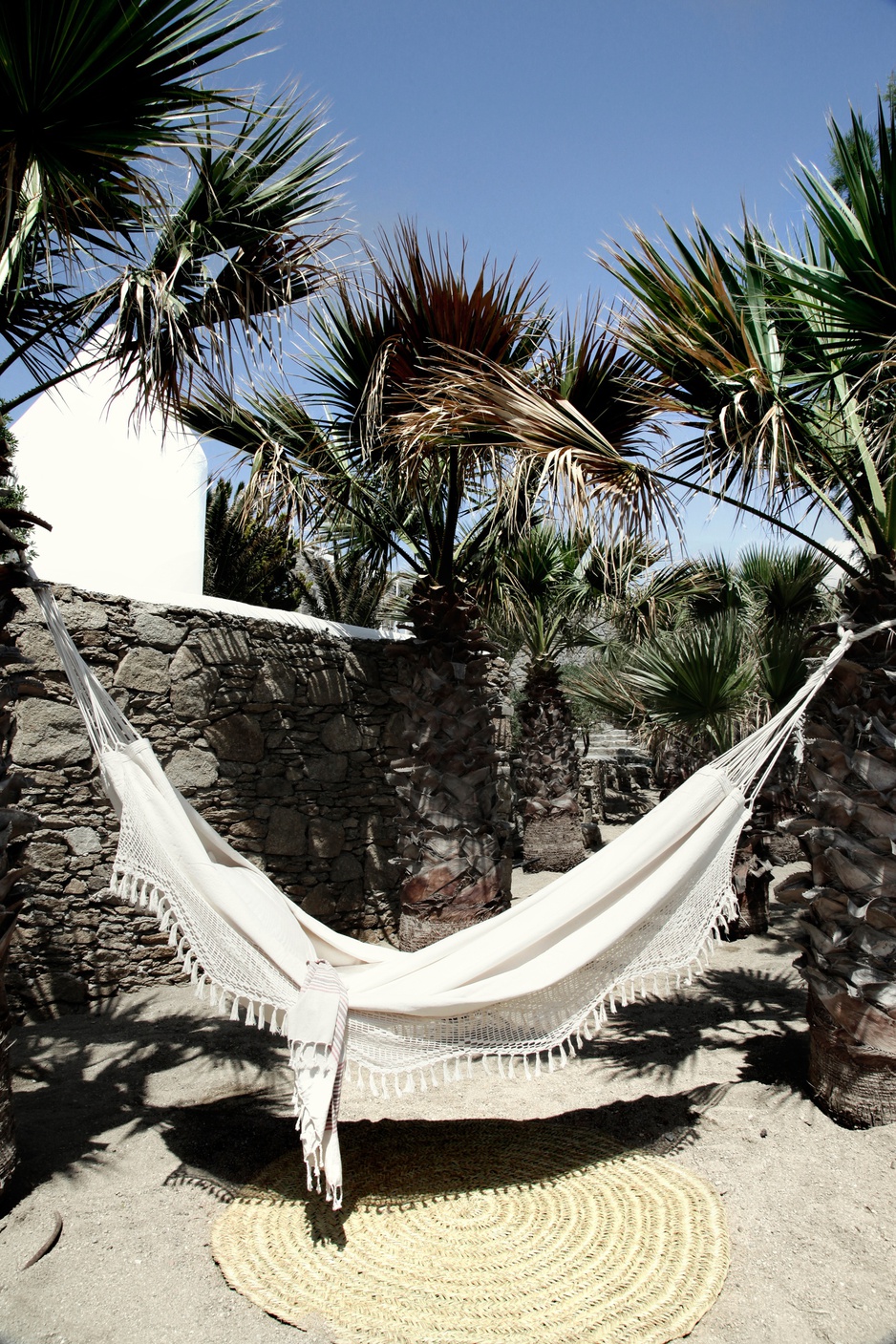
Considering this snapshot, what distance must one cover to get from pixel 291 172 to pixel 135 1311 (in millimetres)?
3157

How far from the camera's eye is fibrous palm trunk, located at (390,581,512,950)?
14.5 ft

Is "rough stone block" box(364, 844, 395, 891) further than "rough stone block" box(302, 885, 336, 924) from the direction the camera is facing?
Yes

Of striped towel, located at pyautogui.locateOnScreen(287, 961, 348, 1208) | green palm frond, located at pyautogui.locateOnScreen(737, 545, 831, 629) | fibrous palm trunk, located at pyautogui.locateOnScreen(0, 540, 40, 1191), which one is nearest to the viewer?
striped towel, located at pyautogui.locateOnScreen(287, 961, 348, 1208)

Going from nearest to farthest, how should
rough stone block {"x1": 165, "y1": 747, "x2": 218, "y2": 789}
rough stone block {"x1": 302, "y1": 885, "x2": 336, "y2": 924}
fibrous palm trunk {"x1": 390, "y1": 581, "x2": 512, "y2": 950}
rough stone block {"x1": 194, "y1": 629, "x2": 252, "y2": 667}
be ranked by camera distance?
1. rough stone block {"x1": 165, "y1": 747, "x2": 218, "y2": 789}
2. rough stone block {"x1": 194, "y1": 629, "x2": 252, "y2": 667}
3. fibrous palm trunk {"x1": 390, "y1": 581, "x2": 512, "y2": 950}
4. rough stone block {"x1": 302, "y1": 885, "x2": 336, "y2": 924}

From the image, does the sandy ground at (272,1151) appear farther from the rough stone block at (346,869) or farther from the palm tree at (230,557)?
the palm tree at (230,557)

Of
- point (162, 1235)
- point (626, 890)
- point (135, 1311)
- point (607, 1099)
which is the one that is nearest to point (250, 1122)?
point (162, 1235)

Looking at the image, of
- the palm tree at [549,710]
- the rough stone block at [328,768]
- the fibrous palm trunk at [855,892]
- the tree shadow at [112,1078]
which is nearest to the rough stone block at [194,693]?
the rough stone block at [328,768]

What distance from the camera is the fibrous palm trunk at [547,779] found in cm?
758

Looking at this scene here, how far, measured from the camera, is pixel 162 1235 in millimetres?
2055

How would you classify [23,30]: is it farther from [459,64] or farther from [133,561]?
[133,561]

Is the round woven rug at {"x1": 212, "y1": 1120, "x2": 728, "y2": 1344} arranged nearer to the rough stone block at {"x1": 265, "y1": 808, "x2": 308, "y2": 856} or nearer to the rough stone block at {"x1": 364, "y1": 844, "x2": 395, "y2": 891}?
the rough stone block at {"x1": 265, "y1": 808, "x2": 308, "y2": 856}

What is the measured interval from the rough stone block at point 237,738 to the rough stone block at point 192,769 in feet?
0.23

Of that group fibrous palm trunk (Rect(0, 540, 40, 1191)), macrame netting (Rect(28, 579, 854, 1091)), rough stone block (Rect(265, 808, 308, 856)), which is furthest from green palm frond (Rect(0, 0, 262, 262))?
rough stone block (Rect(265, 808, 308, 856))

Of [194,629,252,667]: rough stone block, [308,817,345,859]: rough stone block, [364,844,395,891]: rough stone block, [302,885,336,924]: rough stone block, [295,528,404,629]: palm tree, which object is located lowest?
[302,885,336,924]: rough stone block
